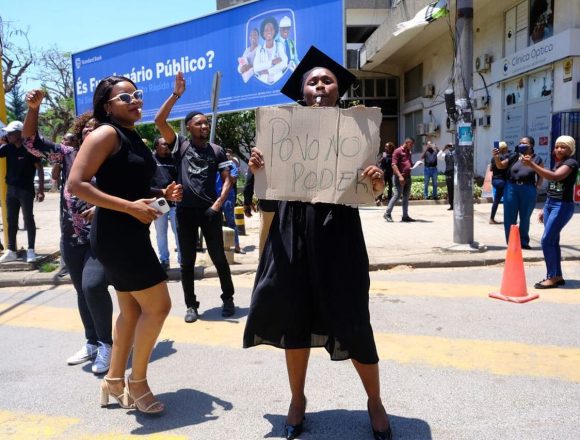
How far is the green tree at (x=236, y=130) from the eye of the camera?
2352 centimetres

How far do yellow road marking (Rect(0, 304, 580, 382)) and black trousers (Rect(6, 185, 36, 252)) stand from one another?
10.0 ft

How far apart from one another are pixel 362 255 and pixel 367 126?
67 centimetres

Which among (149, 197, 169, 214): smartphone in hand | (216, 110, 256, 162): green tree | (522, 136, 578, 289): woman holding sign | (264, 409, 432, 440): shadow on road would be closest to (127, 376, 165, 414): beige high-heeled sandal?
(264, 409, 432, 440): shadow on road

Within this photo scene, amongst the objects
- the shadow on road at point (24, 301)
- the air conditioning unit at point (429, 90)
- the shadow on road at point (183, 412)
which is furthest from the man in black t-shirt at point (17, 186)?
the air conditioning unit at point (429, 90)

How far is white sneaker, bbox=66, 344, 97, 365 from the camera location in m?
4.18

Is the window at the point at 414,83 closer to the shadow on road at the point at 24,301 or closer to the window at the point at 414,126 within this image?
the window at the point at 414,126

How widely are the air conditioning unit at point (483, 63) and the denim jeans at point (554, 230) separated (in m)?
13.6

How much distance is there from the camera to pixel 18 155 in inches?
298

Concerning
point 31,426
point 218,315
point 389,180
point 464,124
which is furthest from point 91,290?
point 389,180

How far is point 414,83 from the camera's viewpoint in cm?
2586

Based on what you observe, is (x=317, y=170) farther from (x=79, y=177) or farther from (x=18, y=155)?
(x=18, y=155)

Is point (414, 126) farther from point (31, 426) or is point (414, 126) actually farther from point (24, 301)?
point (31, 426)

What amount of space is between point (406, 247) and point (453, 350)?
15.1 ft

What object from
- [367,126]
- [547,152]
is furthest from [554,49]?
[367,126]
